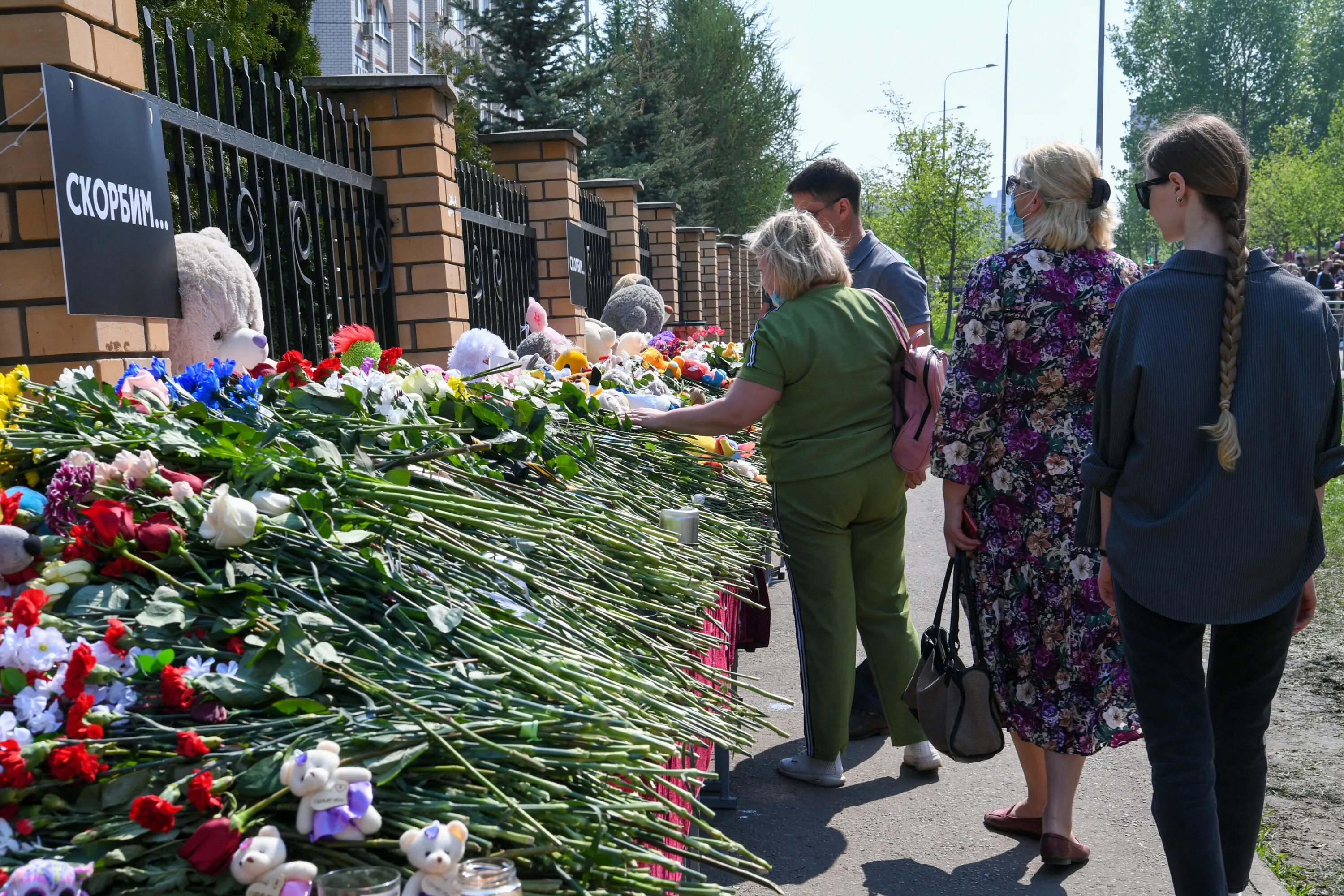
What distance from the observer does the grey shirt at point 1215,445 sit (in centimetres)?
246

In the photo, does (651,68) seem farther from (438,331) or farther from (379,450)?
(379,450)

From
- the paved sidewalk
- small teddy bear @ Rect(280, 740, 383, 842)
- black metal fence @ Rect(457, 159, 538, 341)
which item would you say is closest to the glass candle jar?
small teddy bear @ Rect(280, 740, 383, 842)

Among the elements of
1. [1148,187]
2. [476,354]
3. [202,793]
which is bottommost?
[202,793]

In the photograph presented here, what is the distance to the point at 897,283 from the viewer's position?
174 inches

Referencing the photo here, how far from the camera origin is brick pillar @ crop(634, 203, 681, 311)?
13.2m

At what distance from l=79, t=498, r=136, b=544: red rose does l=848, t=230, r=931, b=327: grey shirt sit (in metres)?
3.25

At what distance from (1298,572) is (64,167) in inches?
120

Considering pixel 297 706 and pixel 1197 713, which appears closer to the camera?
pixel 297 706

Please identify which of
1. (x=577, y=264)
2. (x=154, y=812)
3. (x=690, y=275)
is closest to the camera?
(x=154, y=812)

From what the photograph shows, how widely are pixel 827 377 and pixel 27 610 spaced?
2.61 m

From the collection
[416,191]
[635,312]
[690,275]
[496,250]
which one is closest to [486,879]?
[416,191]

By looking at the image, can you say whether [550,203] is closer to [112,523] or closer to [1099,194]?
[1099,194]

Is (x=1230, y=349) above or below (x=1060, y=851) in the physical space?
above

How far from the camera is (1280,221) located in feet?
141
